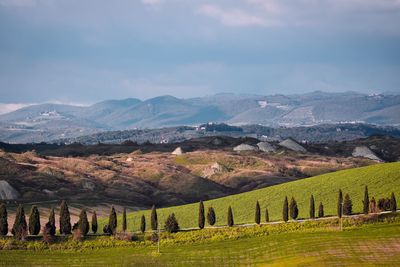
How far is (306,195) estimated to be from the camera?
132000 mm

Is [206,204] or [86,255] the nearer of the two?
[86,255]

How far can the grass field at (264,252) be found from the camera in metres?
87.1

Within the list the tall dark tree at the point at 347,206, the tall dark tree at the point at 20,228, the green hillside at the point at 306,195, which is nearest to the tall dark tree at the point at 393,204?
the tall dark tree at the point at 347,206

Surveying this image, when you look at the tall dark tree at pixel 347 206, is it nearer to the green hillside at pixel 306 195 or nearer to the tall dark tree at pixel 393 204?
the tall dark tree at pixel 393 204

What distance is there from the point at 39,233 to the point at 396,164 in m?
74.1

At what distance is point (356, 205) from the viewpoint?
389ft

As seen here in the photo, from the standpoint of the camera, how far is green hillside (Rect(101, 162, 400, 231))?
123000 mm

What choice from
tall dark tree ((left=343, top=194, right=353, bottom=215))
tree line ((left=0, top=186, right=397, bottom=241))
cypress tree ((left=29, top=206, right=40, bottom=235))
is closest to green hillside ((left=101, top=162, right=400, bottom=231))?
tree line ((left=0, top=186, right=397, bottom=241))

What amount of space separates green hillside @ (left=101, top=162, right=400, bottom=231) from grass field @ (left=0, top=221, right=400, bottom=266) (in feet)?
58.7

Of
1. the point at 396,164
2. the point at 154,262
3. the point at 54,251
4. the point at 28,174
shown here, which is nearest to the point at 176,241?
the point at 154,262

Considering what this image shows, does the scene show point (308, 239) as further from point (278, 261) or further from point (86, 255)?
point (86, 255)

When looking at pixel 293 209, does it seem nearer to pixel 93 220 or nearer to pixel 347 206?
pixel 347 206

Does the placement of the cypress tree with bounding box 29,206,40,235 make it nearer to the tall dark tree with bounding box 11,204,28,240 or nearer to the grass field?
the tall dark tree with bounding box 11,204,28,240

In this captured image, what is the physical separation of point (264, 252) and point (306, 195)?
41368mm
